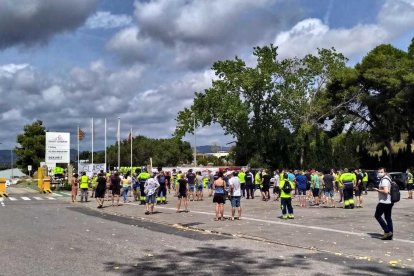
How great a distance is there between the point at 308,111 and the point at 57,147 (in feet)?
92.3

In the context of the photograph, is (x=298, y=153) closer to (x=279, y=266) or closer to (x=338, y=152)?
(x=338, y=152)

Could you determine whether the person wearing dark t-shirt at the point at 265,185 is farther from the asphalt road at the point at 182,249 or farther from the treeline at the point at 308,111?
the treeline at the point at 308,111

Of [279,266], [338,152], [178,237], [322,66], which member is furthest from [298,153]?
[279,266]

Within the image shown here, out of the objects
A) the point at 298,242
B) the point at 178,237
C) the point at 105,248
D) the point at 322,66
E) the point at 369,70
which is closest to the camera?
the point at 105,248

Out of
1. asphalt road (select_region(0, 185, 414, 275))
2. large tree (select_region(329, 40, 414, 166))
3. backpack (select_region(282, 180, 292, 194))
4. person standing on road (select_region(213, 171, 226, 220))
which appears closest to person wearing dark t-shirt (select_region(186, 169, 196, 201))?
person standing on road (select_region(213, 171, 226, 220))

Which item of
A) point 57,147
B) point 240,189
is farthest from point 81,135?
point 240,189

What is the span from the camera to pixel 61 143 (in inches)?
1909

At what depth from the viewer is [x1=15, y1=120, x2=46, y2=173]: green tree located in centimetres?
7731

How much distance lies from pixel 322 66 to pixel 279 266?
51871 mm

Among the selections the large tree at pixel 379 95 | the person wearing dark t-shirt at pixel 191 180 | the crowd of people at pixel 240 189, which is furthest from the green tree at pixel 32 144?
the person wearing dark t-shirt at pixel 191 180

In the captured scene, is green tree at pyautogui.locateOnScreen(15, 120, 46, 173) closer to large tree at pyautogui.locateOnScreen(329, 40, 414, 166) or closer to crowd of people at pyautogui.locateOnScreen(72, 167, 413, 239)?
large tree at pyautogui.locateOnScreen(329, 40, 414, 166)

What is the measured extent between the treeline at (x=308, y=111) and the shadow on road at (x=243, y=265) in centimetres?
4553

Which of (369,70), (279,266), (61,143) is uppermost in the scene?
(369,70)

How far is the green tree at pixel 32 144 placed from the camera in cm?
7731
